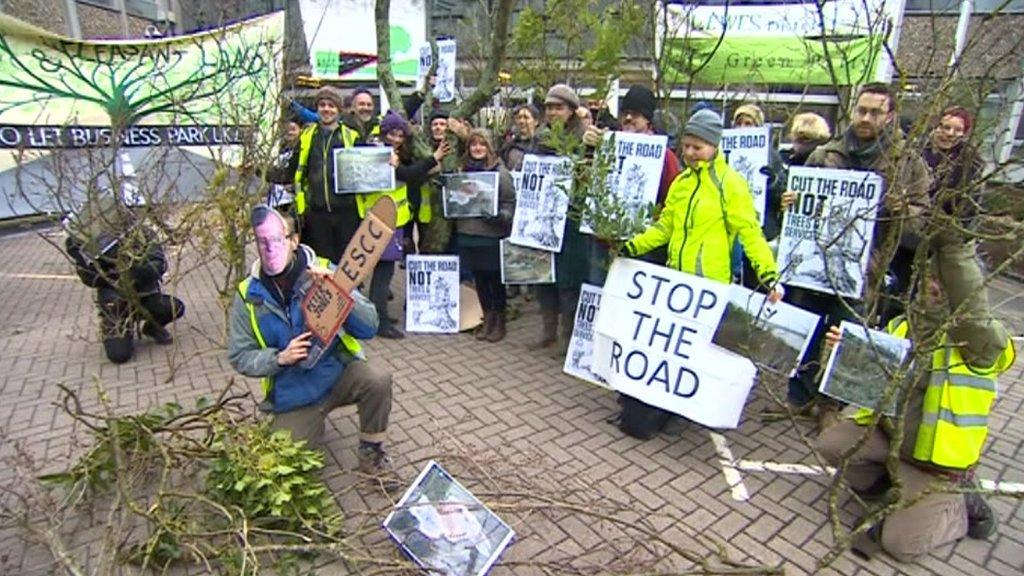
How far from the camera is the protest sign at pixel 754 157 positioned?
415 cm

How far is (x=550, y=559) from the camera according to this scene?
2.60m

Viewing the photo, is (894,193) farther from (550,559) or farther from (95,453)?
(95,453)

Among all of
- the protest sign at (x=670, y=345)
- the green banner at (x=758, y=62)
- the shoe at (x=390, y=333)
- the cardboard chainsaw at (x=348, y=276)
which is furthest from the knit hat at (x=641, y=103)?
the green banner at (x=758, y=62)

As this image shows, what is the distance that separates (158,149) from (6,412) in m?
2.73

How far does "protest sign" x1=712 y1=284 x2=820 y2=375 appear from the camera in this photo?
3119mm

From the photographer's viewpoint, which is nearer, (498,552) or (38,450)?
(498,552)

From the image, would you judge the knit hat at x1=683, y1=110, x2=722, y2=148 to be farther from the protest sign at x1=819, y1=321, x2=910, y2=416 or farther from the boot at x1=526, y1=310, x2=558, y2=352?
the boot at x1=526, y1=310, x2=558, y2=352

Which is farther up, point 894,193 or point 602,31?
point 602,31

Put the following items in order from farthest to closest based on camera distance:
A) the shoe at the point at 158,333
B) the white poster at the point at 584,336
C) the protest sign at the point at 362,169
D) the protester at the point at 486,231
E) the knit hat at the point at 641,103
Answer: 1. the shoe at the point at 158,333
2. the protester at the point at 486,231
3. the protest sign at the point at 362,169
4. the white poster at the point at 584,336
5. the knit hat at the point at 641,103

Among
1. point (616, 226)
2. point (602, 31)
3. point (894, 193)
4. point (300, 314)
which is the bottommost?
point (300, 314)

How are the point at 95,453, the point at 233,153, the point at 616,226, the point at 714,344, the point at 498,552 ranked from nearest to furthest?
the point at 498,552, the point at 95,453, the point at 714,344, the point at 616,226, the point at 233,153

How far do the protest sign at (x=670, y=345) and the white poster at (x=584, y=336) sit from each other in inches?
20.5

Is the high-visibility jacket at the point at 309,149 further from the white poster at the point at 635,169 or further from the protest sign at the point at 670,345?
the protest sign at the point at 670,345

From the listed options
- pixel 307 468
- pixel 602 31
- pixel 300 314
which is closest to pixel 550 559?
pixel 307 468
